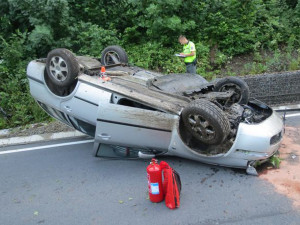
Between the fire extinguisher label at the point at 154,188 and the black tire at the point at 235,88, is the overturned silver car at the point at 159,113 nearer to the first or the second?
the black tire at the point at 235,88

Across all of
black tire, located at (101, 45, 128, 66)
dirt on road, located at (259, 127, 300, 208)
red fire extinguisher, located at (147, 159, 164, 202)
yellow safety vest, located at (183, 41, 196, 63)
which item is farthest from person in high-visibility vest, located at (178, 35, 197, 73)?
red fire extinguisher, located at (147, 159, 164, 202)

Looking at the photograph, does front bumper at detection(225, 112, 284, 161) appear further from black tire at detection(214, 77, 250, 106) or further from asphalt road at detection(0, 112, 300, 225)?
black tire at detection(214, 77, 250, 106)

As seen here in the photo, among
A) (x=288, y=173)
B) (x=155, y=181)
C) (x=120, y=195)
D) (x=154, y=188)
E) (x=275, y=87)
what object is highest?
(x=275, y=87)

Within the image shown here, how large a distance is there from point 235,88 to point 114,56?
2596 mm

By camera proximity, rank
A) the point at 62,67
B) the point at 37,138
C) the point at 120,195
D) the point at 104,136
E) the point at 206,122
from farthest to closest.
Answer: the point at 37,138 → the point at 62,67 → the point at 104,136 → the point at 120,195 → the point at 206,122

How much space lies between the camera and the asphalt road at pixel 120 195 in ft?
13.5

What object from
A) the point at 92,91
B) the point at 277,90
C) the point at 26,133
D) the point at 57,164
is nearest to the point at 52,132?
the point at 26,133

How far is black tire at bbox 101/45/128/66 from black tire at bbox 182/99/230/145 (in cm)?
262

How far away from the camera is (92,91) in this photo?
17.4ft

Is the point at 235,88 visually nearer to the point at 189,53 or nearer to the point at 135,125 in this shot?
the point at 135,125

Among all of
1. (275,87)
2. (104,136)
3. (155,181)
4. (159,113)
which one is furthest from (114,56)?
(275,87)

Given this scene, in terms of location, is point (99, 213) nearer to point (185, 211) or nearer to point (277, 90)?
point (185, 211)

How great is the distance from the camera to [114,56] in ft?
22.5

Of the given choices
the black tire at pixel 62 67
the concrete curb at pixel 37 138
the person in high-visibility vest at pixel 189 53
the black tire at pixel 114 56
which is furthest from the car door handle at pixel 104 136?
the person in high-visibility vest at pixel 189 53
